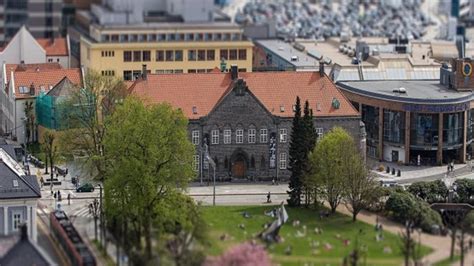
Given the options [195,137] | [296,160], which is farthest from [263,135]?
[296,160]

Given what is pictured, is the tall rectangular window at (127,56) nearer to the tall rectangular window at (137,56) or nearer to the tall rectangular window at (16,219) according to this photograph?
the tall rectangular window at (137,56)

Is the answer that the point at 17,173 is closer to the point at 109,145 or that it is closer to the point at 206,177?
the point at 109,145

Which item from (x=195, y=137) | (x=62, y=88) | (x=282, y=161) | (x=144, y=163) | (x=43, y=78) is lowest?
(x=282, y=161)

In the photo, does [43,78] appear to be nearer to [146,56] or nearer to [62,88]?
[62,88]

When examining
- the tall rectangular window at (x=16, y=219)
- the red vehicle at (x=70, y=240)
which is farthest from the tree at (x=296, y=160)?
the tall rectangular window at (x=16, y=219)

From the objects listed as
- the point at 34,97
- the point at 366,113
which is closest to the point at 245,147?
the point at 366,113

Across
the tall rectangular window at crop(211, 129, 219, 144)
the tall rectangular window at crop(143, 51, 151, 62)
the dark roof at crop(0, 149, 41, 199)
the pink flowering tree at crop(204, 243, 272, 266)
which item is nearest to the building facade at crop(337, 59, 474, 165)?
the tall rectangular window at crop(211, 129, 219, 144)

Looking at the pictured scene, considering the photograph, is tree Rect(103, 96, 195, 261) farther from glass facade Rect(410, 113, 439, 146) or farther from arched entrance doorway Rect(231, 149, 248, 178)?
glass facade Rect(410, 113, 439, 146)
